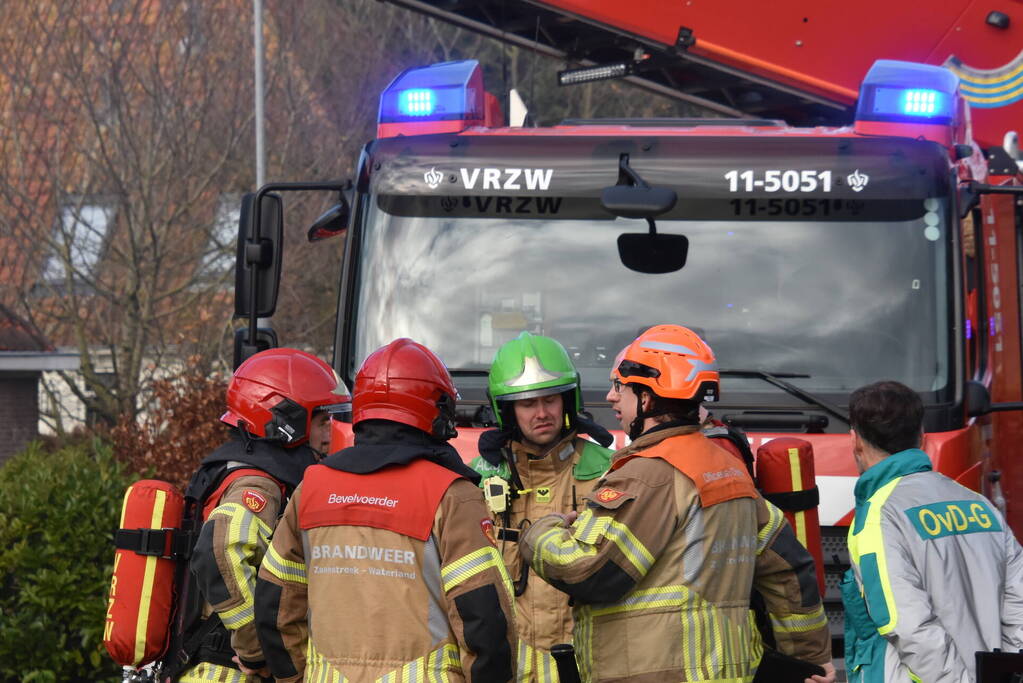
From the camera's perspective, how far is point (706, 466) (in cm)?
380

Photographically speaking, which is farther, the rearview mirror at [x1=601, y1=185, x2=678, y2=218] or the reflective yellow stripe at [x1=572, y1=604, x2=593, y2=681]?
the rearview mirror at [x1=601, y1=185, x2=678, y2=218]

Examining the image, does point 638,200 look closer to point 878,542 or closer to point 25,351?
point 878,542

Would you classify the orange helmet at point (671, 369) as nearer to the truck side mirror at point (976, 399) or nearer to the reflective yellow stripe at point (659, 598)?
the reflective yellow stripe at point (659, 598)

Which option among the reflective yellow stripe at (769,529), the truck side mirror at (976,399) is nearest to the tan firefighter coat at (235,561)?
the reflective yellow stripe at (769,529)

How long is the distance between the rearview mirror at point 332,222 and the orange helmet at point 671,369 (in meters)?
2.83

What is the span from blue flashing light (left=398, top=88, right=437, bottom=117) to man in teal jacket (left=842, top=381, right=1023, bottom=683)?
3122mm

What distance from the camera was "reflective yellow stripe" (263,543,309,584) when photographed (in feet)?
11.9

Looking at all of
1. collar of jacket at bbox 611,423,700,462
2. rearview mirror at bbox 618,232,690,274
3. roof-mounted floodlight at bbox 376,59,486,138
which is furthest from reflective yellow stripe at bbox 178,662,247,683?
roof-mounted floodlight at bbox 376,59,486,138

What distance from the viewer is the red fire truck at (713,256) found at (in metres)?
5.88

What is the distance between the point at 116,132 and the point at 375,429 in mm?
11319

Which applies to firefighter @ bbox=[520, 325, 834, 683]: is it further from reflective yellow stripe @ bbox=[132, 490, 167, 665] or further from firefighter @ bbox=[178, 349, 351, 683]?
reflective yellow stripe @ bbox=[132, 490, 167, 665]

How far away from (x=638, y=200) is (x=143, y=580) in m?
2.80

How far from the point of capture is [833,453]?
18.4 ft

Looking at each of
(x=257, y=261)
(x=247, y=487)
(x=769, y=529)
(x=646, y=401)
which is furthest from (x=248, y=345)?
(x=769, y=529)
